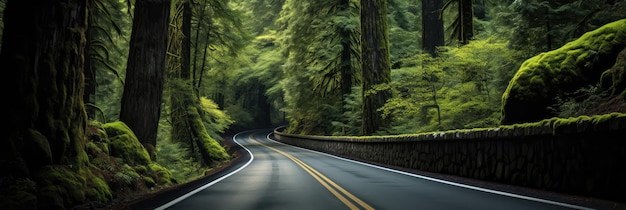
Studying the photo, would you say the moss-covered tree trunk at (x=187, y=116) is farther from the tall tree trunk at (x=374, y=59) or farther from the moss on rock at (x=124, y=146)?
the moss on rock at (x=124, y=146)

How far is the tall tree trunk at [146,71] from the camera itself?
13.8 metres

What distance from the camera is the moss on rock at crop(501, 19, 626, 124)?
11695 millimetres

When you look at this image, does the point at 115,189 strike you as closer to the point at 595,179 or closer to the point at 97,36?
the point at 595,179

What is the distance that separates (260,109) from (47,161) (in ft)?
217

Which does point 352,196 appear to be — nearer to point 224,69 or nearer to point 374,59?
point 374,59

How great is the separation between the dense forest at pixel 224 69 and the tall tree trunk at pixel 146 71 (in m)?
0.03

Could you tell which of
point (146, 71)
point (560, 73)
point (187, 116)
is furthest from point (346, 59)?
point (560, 73)

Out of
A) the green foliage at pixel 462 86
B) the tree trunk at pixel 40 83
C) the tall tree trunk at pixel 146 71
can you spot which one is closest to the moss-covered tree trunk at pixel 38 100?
the tree trunk at pixel 40 83

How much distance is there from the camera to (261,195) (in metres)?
8.54

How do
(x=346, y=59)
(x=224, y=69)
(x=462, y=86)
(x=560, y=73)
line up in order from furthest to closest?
(x=224, y=69), (x=346, y=59), (x=462, y=86), (x=560, y=73)

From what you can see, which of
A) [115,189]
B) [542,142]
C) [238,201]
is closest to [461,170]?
[542,142]

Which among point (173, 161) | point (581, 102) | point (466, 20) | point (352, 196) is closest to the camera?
point (352, 196)

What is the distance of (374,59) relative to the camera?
24391mm

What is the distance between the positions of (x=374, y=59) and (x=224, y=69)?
16748 mm
